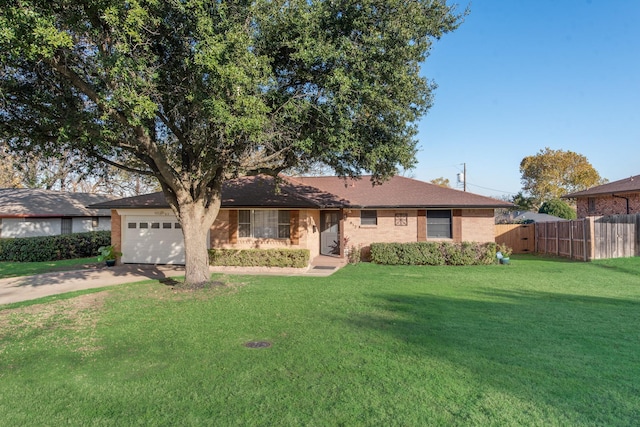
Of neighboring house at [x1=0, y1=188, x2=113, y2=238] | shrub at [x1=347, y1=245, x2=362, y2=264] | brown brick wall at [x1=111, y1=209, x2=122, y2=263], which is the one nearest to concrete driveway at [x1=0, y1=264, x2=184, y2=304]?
brown brick wall at [x1=111, y1=209, x2=122, y2=263]

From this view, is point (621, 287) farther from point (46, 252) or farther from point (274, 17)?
point (46, 252)

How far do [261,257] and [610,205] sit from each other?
2260 cm

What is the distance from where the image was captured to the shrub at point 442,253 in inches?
656

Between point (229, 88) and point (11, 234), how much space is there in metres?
21.1

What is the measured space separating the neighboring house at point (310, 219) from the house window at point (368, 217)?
0.16ft

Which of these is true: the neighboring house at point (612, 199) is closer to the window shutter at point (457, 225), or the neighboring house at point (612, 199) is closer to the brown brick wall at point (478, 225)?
the brown brick wall at point (478, 225)

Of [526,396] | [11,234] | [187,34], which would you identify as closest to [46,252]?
[11,234]

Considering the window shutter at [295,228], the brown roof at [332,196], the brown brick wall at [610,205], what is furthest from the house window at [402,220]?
the brown brick wall at [610,205]

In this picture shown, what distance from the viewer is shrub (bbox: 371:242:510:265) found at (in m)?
16.7

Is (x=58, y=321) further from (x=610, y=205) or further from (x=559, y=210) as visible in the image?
(x=559, y=210)

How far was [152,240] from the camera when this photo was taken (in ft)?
56.6

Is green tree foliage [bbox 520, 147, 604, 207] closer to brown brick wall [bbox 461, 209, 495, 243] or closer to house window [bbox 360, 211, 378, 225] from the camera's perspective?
brown brick wall [bbox 461, 209, 495, 243]

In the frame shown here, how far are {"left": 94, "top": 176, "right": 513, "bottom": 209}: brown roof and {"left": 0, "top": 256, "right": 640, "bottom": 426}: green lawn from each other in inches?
Result: 261

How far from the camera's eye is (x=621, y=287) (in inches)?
434
